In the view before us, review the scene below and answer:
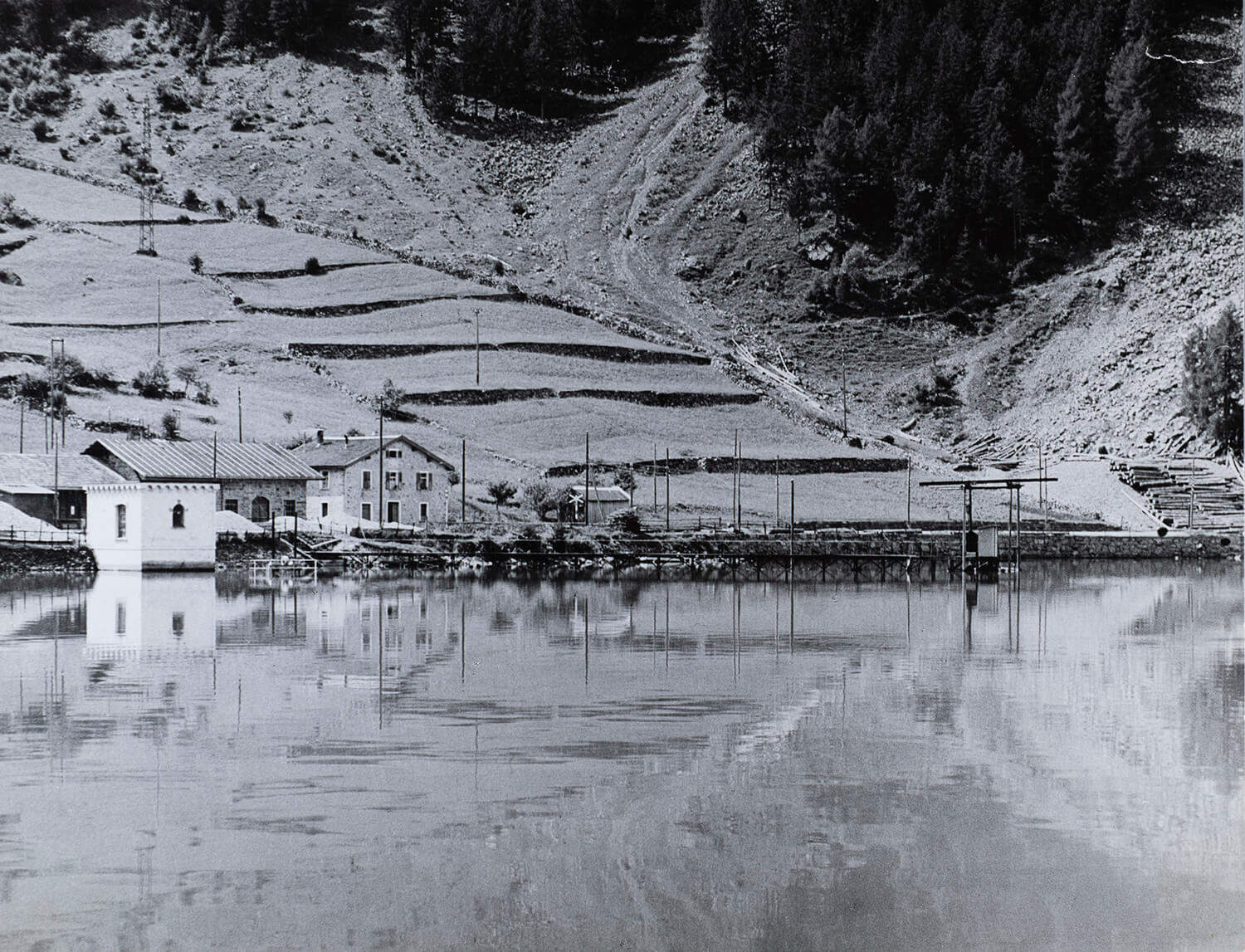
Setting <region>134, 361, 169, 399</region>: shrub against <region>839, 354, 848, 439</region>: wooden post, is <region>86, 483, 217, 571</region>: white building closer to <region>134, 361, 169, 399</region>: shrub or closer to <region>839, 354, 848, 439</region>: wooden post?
<region>134, 361, 169, 399</region>: shrub

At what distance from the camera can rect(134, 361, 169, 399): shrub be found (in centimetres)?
5713

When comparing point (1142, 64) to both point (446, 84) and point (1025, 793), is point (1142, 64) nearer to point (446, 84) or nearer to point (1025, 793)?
point (446, 84)

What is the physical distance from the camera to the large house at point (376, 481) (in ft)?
147

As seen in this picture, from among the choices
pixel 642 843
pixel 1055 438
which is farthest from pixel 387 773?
pixel 1055 438

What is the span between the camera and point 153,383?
57.9 meters

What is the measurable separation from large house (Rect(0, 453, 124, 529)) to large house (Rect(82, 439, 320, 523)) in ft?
1.56

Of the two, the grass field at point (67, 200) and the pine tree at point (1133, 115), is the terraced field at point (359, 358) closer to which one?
the grass field at point (67, 200)

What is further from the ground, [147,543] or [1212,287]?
[1212,287]

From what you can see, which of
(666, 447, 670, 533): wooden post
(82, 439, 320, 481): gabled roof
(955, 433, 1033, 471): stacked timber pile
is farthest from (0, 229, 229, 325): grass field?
(955, 433, 1033, 471): stacked timber pile

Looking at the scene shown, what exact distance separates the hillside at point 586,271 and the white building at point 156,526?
19264 mm

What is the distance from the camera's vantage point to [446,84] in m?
103

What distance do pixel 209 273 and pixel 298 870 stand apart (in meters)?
68.7

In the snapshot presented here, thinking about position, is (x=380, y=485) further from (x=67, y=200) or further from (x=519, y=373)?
(x=67, y=200)

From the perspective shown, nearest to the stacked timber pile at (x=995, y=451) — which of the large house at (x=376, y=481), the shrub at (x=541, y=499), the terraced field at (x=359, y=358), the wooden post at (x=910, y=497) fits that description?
the wooden post at (x=910, y=497)
